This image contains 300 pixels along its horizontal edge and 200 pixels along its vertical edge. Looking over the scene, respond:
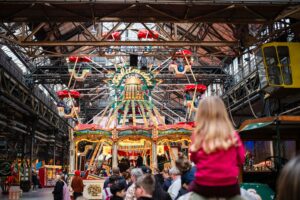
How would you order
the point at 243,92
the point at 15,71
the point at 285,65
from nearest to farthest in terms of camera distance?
the point at 285,65 → the point at 15,71 → the point at 243,92

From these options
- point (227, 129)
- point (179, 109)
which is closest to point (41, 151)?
point (179, 109)

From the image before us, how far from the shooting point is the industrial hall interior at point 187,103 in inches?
108

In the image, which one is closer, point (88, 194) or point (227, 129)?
point (227, 129)

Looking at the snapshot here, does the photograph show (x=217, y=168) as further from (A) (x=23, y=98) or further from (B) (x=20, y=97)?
(A) (x=23, y=98)

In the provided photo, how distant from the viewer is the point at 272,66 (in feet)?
50.8

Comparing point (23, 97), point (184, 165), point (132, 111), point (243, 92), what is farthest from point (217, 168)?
point (243, 92)

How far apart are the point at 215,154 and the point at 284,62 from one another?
45.2ft

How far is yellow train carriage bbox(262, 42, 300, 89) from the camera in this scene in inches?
589

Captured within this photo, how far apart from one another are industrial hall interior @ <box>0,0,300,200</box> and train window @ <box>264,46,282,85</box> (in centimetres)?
5

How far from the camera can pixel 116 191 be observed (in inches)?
232

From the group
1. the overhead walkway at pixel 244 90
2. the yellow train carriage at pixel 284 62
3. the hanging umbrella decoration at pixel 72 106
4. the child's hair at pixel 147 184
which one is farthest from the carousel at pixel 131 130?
the child's hair at pixel 147 184

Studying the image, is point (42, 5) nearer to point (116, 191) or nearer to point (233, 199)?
point (116, 191)

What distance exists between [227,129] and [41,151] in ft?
146

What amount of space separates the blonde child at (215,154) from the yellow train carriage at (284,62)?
13137 millimetres
